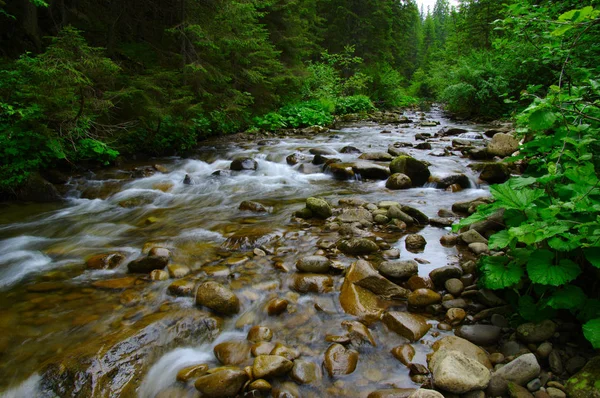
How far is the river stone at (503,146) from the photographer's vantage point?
8.69 m

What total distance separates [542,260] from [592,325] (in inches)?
17.1

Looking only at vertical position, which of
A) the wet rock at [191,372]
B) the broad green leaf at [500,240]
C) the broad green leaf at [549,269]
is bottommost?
the wet rock at [191,372]

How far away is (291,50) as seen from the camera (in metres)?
17.7

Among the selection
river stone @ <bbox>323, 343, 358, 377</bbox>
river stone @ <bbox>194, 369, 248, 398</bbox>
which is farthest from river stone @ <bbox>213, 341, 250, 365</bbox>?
river stone @ <bbox>323, 343, 358, 377</bbox>

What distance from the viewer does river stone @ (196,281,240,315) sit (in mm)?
3131

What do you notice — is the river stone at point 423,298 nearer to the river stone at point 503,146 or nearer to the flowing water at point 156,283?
the flowing water at point 156,283

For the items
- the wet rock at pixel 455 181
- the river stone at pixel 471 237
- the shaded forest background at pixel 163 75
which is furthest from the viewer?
the wet rock at pixel 455 181

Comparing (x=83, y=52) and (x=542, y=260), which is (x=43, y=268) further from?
(x=542, y=260)

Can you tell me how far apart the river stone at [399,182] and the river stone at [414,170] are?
16 centimetres

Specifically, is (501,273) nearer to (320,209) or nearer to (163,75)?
(320,209)

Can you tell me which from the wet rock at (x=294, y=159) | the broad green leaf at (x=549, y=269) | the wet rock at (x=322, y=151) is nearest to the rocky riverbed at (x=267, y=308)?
the broad green leaf at (x=549, y=269)

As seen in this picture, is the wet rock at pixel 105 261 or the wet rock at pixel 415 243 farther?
the wet rock at pixel 415 243

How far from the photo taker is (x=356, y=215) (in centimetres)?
526

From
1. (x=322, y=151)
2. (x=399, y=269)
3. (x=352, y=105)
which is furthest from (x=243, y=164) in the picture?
(x=352, y=105)
